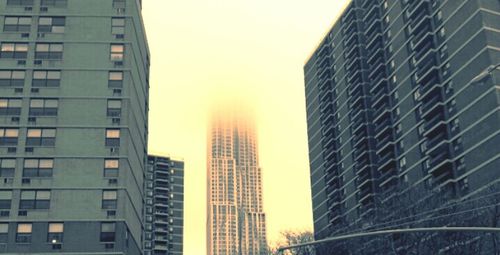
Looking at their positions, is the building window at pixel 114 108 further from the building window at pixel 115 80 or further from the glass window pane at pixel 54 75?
the glass window pane at pixel 54 75

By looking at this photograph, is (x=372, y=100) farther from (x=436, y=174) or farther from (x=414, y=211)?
(x=414, y=211)

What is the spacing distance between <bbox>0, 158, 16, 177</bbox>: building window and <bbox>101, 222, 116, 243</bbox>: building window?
33.4 ft

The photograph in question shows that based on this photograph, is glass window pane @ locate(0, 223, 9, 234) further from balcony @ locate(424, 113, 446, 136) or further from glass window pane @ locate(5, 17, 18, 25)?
balcony @ locate(424, 113, 446, 136)

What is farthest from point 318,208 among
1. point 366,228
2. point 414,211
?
point 414,211

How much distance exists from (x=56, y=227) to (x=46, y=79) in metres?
15.5

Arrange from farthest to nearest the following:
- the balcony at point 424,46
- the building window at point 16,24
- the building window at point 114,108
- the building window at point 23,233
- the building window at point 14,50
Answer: the balcony at point 424,46
the building window at point 16,24
the building window at point 14,50
the building window at point 114,108
the building window at point 23,233

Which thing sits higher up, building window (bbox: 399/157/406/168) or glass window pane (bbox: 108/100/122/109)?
building window (bbox: 399/157/406/168)

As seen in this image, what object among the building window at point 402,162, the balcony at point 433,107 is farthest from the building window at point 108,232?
the building window at point 402,162

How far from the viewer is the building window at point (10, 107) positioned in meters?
76.1

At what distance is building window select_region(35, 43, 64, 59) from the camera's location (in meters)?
78.9

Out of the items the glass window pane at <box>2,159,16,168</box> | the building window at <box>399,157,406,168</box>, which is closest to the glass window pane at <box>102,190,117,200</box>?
the glass window pane at <box>2,159,16,168</box>

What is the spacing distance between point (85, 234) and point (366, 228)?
30.6m

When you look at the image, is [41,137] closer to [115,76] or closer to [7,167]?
[7,167]

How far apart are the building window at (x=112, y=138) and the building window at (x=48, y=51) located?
985 cm
